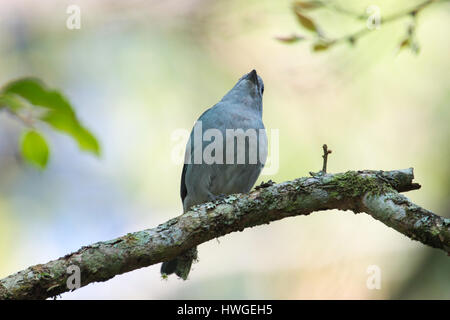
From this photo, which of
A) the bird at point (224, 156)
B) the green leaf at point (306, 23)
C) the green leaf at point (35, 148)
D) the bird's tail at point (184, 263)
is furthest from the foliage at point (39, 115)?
the bird at point (224, 156)

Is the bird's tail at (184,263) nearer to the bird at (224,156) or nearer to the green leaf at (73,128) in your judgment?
the bird at (224,156)

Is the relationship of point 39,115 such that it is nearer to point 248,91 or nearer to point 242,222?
point 242,222

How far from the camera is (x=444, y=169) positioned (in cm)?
659

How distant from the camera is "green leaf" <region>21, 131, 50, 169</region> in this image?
1970 millimetres

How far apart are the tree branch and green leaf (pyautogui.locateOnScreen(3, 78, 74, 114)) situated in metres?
1.71

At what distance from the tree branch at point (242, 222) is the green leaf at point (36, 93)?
5.61 ft

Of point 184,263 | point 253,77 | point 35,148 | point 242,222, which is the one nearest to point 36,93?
point 35,148

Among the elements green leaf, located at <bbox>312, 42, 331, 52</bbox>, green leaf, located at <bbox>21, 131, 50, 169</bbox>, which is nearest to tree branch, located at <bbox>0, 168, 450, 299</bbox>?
green leaf, located at <bbox>312, 42, 331, 52</bbox>

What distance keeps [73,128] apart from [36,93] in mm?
177

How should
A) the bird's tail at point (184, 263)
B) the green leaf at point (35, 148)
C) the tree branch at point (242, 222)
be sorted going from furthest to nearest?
1. the bird's tail at point (184, 263)
2. the tree branch at point (242, 222)
3. the green leaf at point (35, 148)

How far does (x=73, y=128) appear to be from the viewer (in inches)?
71.7

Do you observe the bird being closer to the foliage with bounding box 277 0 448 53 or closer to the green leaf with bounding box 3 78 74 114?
the foliage with bounding box 277 0 448 53

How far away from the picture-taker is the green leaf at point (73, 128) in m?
1.79
